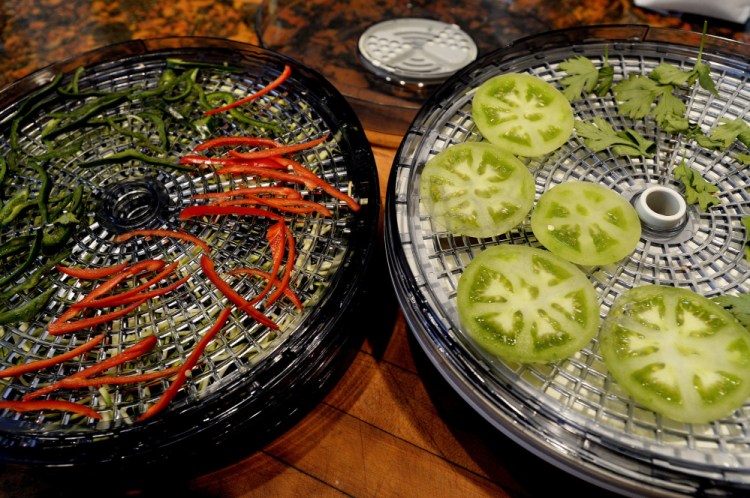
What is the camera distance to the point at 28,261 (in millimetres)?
1380

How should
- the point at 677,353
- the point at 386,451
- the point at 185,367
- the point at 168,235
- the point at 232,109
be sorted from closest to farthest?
the point at 677,353 < the point at 185,367 < the point at 386,451 < the point at 168,235 < the point at 232,109

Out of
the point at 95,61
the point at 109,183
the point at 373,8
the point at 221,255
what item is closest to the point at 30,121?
the point at 95,61

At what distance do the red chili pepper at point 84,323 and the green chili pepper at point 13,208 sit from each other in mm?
390

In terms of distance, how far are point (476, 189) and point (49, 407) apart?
43.2 inches

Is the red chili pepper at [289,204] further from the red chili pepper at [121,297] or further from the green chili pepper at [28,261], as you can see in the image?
the green chili pepper at [28,261]

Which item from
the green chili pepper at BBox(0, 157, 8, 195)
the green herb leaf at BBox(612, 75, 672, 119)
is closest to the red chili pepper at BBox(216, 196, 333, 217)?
the green chili pepper at BBox(0, 157, 8, 195)

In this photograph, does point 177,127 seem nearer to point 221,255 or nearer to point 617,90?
point 221,255

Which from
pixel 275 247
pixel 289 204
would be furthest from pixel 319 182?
pixel 275 247

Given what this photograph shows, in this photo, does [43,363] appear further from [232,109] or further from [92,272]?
[232,109]

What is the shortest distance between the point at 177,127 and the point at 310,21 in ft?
3.49

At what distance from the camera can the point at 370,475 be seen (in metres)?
1.25

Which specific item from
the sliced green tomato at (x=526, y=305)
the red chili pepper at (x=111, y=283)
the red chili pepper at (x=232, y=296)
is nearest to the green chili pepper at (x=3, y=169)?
the red chili pepper at (x=111, y=283)

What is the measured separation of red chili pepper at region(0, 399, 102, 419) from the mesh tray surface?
3 cm

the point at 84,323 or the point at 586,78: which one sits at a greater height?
the point at 586,78
